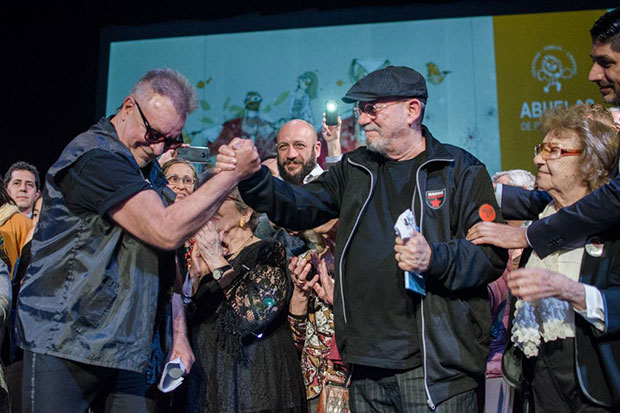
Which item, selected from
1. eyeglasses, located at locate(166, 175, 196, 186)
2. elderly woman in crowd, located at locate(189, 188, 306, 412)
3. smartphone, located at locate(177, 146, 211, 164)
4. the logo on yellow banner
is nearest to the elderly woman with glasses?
eyeglasses, located at locate(166, 175, 196, 186)

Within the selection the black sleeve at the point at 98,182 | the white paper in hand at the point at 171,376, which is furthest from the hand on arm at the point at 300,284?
the black sleeve at the point at 98,182

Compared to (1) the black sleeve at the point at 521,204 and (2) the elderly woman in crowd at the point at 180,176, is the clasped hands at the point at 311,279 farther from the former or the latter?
(2) the elderly woman in crowd at the point at 180,176

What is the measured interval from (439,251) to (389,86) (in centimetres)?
71

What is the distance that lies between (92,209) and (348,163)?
3.27 ft

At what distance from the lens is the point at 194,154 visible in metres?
2.66

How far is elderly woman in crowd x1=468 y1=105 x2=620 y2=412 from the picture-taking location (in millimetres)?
1870

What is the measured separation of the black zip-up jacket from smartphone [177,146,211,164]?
574mm

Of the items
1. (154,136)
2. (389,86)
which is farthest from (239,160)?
(389,86)

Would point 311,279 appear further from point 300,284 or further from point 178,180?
point 178,180

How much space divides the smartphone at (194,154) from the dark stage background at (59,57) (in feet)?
13.9

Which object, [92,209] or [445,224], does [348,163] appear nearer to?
[445,224]

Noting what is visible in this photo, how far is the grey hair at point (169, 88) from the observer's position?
215cm

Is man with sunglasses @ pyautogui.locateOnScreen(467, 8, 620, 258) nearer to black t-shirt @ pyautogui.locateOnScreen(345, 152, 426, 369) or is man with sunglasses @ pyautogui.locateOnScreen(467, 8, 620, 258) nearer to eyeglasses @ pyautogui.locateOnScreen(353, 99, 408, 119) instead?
black t-shirt @ pyautogui.locateOnScreen(345, 152, 426, 369)

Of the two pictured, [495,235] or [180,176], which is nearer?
[495,235]
